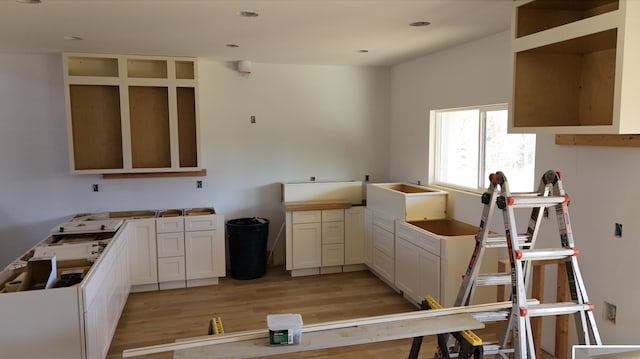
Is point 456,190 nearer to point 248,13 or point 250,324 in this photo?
point 250,324

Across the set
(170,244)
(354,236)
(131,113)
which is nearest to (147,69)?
(131,113)

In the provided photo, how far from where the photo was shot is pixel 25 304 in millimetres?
2756

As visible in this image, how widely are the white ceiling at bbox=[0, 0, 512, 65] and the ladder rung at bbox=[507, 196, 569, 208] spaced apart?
1.38m

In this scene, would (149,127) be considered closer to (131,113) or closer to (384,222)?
(131,113)

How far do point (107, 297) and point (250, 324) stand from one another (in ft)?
4.05

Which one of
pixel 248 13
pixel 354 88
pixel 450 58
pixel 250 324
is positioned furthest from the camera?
pixel 354 88

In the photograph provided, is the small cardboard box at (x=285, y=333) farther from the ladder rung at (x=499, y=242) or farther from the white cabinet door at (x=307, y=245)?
the white cabinet door at (x=307, y=245)

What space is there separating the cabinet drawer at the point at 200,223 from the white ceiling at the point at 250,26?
1.79 meters

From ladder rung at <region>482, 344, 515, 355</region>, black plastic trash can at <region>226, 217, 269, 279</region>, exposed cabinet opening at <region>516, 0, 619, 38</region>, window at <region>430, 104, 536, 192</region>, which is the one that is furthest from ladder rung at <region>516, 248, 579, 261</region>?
black plastic trash can at <region>226, 217, 269, 279</region>

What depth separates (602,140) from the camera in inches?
113

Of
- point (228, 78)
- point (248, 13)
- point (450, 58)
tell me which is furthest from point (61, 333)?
point (450, 58)

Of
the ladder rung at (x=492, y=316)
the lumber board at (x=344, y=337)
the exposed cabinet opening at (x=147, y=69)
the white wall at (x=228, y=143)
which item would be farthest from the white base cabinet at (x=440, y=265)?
the exposed cabinet opening at (x=147, y=69)

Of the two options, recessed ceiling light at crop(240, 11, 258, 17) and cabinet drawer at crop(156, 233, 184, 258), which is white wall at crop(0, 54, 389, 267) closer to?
cabinet drawer at crop(156, 233, 184, 258)

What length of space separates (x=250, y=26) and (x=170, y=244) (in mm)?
2592
